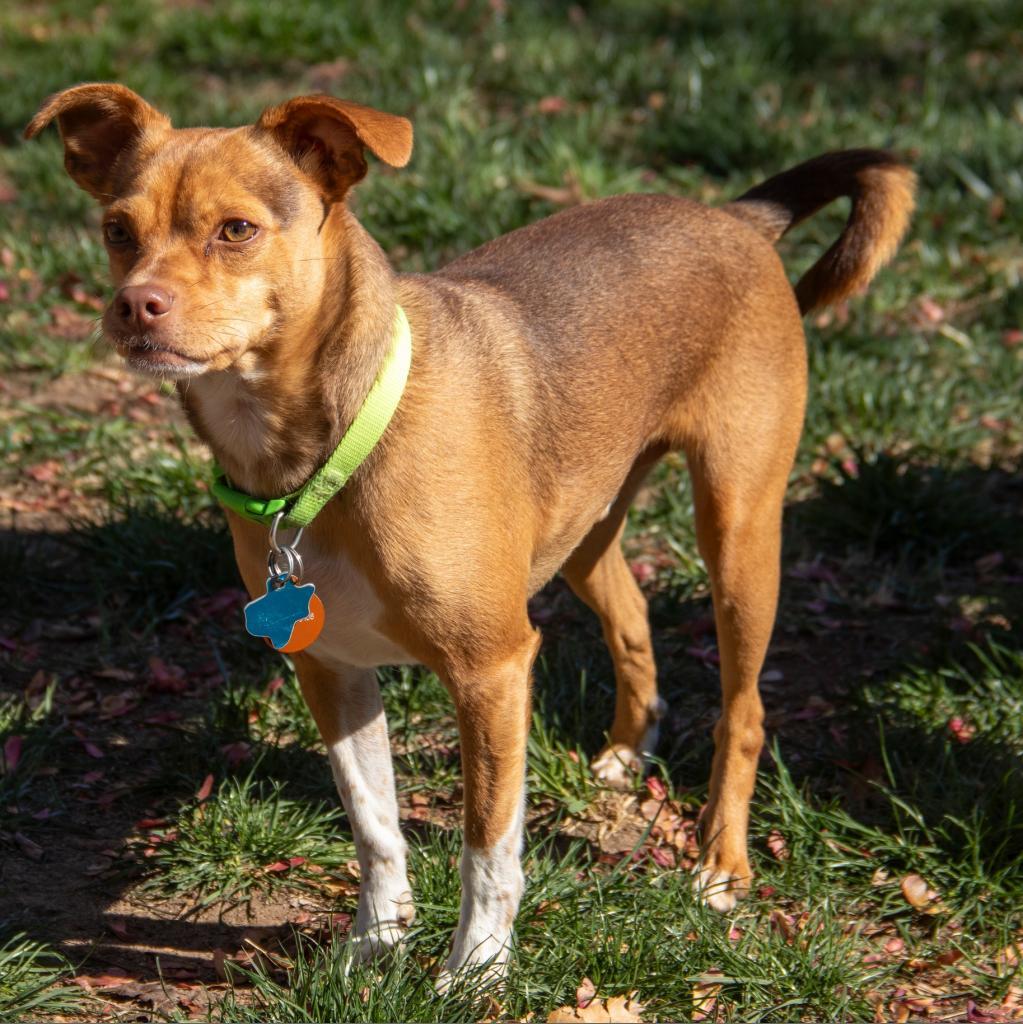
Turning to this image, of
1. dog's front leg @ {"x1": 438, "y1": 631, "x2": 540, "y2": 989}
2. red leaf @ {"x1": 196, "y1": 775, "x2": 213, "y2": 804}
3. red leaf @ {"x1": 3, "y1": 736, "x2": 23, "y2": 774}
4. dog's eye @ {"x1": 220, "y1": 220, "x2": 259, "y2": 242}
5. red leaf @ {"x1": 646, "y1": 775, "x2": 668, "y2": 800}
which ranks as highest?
dog's eye @ {"x1": 220, "y1": 220, "x2": 259, "y2": 242}

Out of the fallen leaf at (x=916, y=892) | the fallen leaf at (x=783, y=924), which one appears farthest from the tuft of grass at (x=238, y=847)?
the fallen leaf at (x=916, y=892)

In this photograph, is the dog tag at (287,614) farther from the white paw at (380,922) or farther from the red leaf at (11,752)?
the red leaf at (11,752)

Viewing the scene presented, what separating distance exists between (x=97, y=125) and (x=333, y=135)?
633 mm

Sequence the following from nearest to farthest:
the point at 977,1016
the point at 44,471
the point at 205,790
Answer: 1. the point at 977,1016
2. the point at 205,790
3. the point at 44,471

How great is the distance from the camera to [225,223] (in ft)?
9.66

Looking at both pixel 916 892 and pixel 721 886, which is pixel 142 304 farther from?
pixel 916 892

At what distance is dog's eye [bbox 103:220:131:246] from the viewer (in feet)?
9.83

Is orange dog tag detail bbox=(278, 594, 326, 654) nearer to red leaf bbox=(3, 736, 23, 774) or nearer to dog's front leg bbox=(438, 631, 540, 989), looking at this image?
dog's front leg bbox=(438, 631, 540, 989)

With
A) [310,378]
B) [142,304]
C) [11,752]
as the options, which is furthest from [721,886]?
[142,304]

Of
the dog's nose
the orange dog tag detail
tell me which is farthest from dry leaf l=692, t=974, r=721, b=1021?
the dog's nose

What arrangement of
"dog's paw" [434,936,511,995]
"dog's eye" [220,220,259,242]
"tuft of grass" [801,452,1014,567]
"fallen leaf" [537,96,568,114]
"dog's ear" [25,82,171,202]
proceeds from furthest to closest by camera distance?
1. "fallen leaf" [537,96,568,114]
2. "tuft of grass" [801,452,1014,567]
3. "dog's paw" [434,936,511,995]
4. "dog's ear" [25,82,171,202]
5. "dog's eye" [220,220,259,242]

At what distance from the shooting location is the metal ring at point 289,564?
10.3 ft

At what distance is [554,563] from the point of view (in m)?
3.71

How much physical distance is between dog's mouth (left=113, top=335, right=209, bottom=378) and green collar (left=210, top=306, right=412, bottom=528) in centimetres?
34
